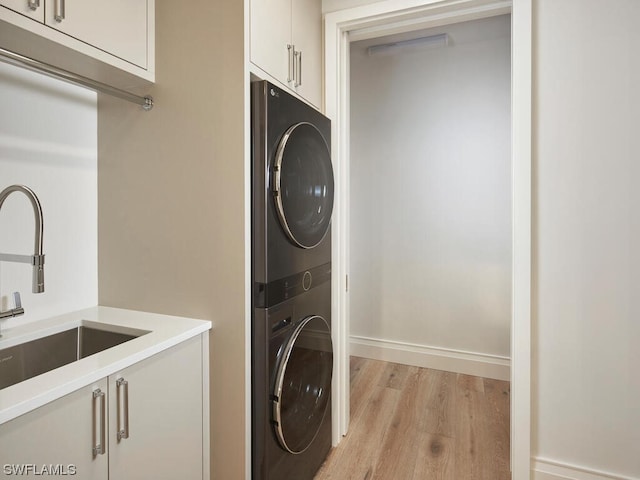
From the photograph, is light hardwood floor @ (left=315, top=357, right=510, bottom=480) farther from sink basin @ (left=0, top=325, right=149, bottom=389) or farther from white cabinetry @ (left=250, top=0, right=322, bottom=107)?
white cabinetry @ (left=250, top=0, right=322, bottom=107)

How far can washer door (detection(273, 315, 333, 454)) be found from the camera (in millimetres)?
1433

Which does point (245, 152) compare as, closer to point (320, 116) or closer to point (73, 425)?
point (320, 116)

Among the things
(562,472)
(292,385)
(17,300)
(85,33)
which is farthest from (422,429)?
(85,33)

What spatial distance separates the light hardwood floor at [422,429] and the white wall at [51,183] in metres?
1.44

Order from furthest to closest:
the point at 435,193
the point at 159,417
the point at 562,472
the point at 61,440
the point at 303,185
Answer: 1. the point at 435,193
2. the point at 562,472
3. the point at 303,185
4. the point at 159,417
5. the point at 61,440

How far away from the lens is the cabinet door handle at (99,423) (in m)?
0.97

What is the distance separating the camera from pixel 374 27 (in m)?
1.95

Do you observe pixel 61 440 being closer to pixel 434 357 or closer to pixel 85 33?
pixel 85 33

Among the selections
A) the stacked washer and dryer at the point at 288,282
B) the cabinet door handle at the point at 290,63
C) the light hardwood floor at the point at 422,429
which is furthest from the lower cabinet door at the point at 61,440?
the cabinet door handle at the point at 290,63

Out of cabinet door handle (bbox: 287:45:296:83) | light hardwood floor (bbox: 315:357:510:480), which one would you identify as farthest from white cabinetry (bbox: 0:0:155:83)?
light hardwood floor (bbox: 315:357:510:480)

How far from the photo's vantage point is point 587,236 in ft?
5.26

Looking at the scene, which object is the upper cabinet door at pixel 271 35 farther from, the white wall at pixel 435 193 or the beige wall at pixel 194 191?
the white wall at pixel 435 193

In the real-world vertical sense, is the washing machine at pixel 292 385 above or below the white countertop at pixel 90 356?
below

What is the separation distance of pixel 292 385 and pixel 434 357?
6.28 feet
